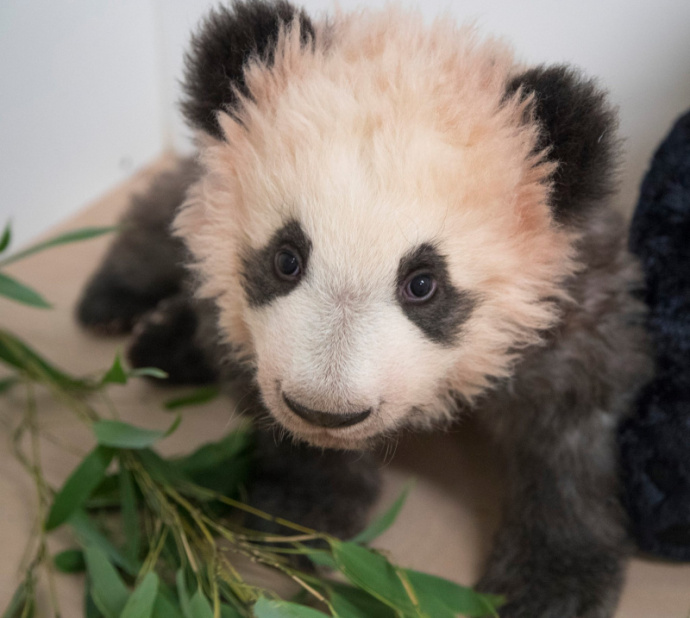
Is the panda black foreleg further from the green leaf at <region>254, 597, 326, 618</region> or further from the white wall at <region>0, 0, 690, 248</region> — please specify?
the white wall at <region>0, 0, 690, 248</region>

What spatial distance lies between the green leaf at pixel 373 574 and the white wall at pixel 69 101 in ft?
2.72

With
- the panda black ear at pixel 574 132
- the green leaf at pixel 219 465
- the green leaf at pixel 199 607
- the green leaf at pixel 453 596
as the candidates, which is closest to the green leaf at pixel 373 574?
the green leaf at pixel 453 596

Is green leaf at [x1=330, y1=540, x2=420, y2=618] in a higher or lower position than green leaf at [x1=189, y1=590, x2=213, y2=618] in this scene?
higher

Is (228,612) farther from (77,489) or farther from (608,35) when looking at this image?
(608,35)

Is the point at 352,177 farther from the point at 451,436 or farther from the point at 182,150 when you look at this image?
the point at 182,150

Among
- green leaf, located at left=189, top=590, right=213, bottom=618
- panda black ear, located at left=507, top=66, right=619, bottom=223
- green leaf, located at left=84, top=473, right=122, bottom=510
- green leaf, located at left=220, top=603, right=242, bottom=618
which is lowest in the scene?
green leaf, located at left=84, top=473, right=122, bottom=510

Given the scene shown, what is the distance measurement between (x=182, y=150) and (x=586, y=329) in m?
0.89

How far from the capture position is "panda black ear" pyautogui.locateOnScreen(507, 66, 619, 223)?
0.59 meters

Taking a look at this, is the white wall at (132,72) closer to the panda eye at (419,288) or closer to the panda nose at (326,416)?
the panda eye at (419,288)

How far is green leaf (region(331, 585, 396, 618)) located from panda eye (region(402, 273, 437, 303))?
0.99 feet

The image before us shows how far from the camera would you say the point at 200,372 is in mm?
1054

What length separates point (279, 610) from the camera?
61 cm

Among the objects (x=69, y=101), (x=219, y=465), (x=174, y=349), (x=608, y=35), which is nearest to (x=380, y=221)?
(x=608, y=35)


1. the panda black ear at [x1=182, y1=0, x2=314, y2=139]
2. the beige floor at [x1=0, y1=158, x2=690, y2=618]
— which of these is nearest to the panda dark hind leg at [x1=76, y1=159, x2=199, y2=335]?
the beige floor at [x1=0, y1=158, x2=690, y2=618]
